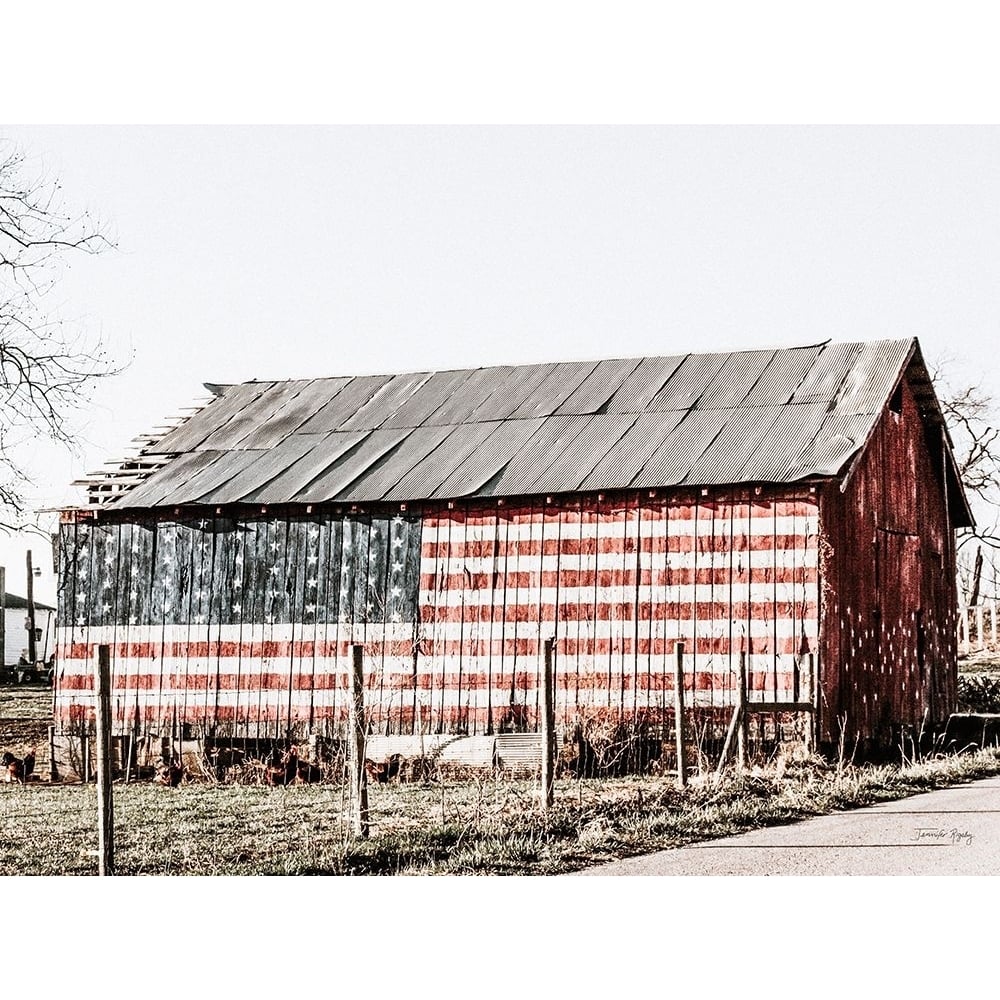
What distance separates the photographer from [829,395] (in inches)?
831

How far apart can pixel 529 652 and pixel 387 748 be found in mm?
2338

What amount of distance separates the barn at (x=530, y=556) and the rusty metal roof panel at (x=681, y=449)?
41 millimetres

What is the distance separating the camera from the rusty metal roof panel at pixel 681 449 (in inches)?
802

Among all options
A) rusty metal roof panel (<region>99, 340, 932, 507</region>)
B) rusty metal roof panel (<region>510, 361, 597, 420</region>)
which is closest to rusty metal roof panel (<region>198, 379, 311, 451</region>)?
rusty metal roof panel (<region>99, 340, 932, 507</region>)

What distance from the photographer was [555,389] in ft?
76.3

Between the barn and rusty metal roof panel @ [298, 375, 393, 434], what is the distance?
6 cm

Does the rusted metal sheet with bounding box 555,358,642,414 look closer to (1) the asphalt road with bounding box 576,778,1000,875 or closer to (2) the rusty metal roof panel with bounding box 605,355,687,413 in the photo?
(2) the rusty metal roof panel with bounding box 605,355,687,413

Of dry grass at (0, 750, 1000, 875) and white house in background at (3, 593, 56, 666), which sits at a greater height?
white house in background at (3, 593, 56, 666)

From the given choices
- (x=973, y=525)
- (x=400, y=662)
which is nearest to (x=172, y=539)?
(x=400, y=662)

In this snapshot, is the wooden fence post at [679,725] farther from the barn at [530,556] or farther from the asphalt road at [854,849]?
the asphalt road at [854,849]

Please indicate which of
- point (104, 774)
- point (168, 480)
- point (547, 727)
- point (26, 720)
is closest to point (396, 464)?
point (168, 480)

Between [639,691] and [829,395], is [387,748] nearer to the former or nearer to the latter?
[639,691]

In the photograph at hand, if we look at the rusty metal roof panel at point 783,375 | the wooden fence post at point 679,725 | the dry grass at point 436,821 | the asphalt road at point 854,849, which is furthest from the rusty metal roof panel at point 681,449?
the asphalt road at point 854,849

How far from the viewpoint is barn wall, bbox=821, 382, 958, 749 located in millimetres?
20375
